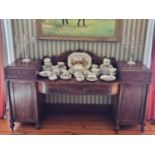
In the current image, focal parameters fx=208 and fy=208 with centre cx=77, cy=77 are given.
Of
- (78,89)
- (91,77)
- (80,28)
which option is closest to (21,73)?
(78,89)

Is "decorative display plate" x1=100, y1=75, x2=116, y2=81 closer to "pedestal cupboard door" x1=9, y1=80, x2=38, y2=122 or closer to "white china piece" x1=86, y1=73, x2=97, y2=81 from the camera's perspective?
"white china piece" x1=86, y1=73, x2=97, y2=81

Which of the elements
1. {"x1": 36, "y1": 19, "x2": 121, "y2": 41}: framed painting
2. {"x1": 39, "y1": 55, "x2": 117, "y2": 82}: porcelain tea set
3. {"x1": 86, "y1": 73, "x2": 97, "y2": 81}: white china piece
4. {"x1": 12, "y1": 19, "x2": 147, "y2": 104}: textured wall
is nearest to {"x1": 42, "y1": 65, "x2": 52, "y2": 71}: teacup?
{"x1": 39, "y1": 55, "x2": 117, "y2": 82}: porcelain tea set

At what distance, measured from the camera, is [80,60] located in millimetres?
2639

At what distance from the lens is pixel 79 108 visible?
2.93 meters

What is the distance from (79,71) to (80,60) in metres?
0.15

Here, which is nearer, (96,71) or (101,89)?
(101,89)

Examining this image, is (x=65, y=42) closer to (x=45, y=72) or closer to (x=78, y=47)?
(x=78, y=47)

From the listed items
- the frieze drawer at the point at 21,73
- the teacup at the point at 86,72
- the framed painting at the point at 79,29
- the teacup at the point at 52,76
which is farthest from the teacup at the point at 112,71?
the frieze drawer at the point at 21,73

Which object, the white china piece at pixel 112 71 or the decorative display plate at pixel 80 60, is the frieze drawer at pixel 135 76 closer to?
the white china piece at pixel 112 71

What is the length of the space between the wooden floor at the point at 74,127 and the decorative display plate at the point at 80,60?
732mm

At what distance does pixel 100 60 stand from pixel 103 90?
0.50 meters

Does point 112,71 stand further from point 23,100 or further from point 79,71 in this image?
point 23,100

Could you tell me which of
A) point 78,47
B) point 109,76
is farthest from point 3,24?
point 109,76

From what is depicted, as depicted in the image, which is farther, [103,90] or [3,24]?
[3,24]
